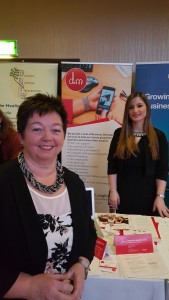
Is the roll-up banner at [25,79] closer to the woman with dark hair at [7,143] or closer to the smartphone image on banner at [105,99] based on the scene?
the smartphone image on banner at [105,99]

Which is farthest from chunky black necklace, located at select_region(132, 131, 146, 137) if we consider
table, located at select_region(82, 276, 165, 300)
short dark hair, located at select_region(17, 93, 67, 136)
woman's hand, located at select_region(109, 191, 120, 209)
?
short dark hair, located at select_region(17, 93, 67, 136)

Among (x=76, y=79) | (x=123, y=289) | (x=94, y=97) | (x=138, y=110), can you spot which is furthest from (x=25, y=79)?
(x=123, y=289)

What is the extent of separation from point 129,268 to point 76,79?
2.43 meters

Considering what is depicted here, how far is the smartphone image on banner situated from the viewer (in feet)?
10.9

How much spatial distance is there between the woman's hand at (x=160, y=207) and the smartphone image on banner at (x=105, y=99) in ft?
4.73

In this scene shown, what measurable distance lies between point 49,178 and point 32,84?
2.68 meters

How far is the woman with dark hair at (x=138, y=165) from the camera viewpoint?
2.26m

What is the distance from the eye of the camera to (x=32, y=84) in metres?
3.54

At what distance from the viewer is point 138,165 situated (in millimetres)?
2266

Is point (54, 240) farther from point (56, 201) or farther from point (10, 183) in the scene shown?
point (10, 183)

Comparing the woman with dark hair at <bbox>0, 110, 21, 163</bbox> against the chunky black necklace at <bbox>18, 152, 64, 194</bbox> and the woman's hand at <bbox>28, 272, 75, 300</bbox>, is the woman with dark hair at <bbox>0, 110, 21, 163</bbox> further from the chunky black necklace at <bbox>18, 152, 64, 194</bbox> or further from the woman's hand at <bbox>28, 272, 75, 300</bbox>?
the woman's hand at <bbox>28, 272, 75, 300</bbox>

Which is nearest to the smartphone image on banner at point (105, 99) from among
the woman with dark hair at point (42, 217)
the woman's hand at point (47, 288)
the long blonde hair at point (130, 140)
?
the long blonde hair at point (130, 140)

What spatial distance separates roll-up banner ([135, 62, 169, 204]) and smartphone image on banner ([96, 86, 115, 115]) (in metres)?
0.31

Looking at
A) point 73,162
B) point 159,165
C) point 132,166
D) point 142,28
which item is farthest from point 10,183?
point 142,28
